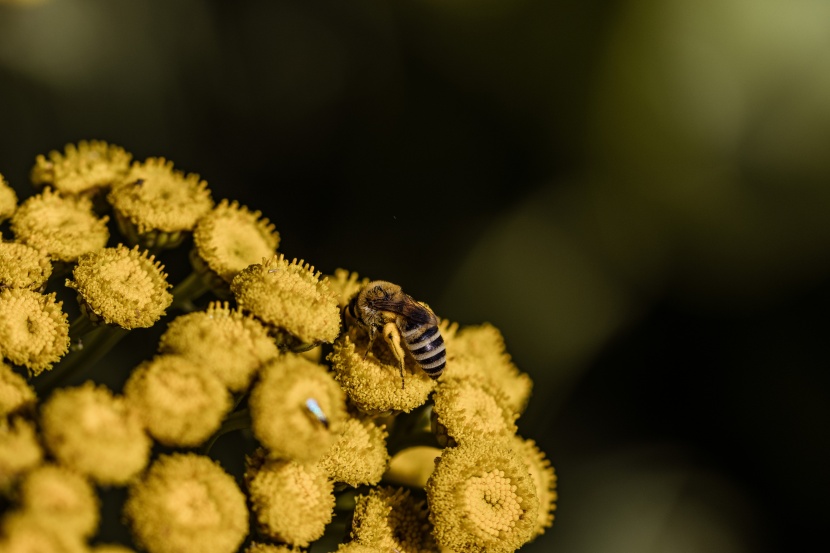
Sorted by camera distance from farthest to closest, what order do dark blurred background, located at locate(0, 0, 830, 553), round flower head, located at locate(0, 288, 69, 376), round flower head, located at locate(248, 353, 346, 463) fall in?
dark blurred background, located at locate(0, 0, 830, 553) → round flower head, located at locate(0, 288, 69, 376) → round flower head, located at locate(248, 353, 346, 463)

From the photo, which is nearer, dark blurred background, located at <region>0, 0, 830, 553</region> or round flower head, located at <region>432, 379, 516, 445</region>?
round flower head, located at <region>432, 379, 516, 445</region>

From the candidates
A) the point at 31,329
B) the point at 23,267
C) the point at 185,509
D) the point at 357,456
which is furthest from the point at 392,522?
the point at 23,267

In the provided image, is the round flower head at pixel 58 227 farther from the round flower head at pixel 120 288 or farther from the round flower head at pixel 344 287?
the round flower head at pixel 344 287

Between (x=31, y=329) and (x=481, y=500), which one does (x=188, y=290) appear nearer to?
(x=31, y=329)

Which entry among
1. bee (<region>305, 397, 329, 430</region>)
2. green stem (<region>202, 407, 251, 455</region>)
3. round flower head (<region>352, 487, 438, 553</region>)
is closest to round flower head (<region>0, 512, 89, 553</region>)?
green stem (<region>202, 407, 251, 455</region>)

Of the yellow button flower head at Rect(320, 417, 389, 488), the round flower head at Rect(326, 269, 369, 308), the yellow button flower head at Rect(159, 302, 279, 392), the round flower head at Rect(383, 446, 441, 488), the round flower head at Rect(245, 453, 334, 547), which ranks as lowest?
the round flower head at Rect(383, 446, 441, 488)

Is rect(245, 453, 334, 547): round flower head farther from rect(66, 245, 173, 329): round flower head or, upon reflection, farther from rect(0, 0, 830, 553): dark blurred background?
rect(0, 0, 830, 553): dark blurred background

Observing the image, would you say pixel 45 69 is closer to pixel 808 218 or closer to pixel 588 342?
pixel 588 342
